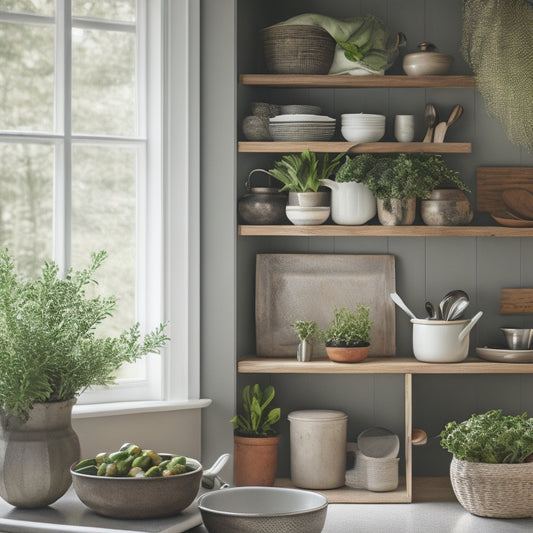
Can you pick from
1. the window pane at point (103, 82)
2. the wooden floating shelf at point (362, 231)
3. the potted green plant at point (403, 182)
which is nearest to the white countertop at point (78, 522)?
the wooden floating shelf at point (362, 231)

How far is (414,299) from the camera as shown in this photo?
3236mm

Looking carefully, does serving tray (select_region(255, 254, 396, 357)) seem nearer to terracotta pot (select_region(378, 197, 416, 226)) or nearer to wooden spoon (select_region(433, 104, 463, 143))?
terracotta pot (select_region(378, 197, 416, 226))

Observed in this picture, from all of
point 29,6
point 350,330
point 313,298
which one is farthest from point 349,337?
point 29,6

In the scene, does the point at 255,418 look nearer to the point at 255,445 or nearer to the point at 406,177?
the point at 255,445

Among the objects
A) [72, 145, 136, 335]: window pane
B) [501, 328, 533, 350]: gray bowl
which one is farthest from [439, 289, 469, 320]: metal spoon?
[72, 145, 136, 335]: window pane

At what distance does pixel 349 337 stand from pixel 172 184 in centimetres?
84

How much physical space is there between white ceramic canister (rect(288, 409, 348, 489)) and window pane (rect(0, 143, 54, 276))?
108 cm

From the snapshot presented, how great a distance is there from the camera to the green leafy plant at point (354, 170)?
301 centimetres

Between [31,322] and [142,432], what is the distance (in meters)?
0.94

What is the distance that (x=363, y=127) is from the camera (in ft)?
9.96

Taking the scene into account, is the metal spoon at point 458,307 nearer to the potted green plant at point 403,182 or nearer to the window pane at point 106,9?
the potted green plant at point 403,182

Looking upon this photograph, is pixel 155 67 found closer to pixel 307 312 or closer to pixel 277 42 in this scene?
pixel 277 42

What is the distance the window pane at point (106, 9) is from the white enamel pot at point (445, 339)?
1.52 meters

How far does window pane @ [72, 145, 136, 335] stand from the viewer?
2.82 m
